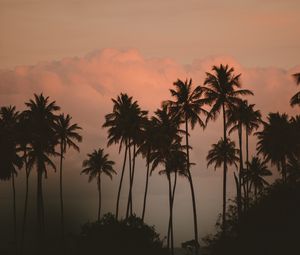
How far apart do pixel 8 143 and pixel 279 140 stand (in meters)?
36.8

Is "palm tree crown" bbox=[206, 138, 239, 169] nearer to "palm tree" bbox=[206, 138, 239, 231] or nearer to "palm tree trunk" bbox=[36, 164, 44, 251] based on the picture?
"palm tree" bbox=[206, 138, 239, 231]

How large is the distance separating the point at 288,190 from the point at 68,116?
5718 centimetres

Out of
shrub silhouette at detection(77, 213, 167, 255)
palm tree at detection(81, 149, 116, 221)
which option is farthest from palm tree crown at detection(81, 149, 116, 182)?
shrub silhouette at detection(77, 213, 167, 255)

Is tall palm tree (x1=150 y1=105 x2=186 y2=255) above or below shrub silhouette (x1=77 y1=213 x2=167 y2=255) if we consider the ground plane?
above

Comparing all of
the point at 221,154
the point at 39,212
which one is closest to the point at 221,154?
the point at 221,154

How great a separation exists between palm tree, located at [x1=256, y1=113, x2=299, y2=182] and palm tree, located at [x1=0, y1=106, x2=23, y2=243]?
3460cm

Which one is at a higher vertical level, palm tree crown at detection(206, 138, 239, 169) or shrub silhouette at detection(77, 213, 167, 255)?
palm tree crown at detection(206, 138, 239, 169)

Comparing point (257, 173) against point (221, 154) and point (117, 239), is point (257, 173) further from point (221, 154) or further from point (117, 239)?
point (117, 239)

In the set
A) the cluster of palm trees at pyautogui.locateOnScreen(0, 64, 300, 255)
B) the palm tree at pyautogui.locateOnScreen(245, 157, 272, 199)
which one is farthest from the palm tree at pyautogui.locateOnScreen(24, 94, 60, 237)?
the palm tree at pyautogui.locateOnScreen(245, 157, 272, 199)

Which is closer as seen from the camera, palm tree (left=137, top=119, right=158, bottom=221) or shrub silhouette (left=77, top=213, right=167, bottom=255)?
shrub silhouette (left=77, top=213, right=167, bottom=255)

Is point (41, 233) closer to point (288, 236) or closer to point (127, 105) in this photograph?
point (127, 105)

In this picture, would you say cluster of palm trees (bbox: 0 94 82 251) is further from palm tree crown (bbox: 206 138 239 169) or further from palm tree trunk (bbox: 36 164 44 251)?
palm tree crown (bbox: 206 138 239 169)

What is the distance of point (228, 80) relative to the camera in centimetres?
7556

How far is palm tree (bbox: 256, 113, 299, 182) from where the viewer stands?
88000 millimetres
